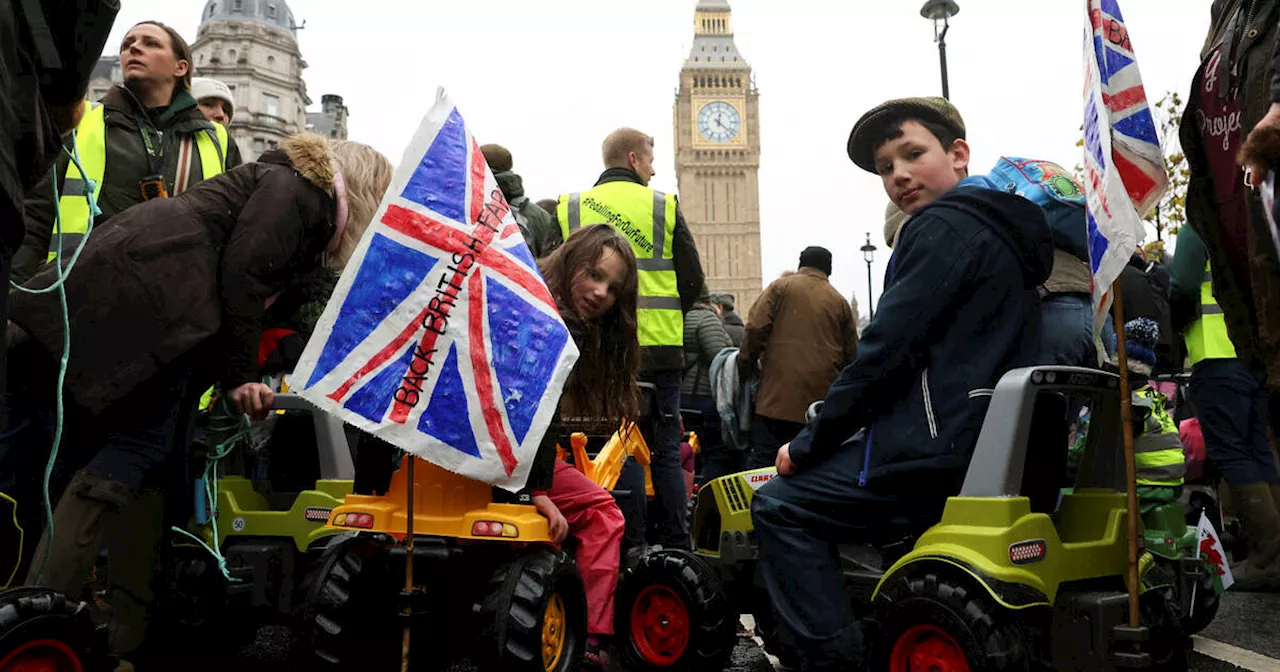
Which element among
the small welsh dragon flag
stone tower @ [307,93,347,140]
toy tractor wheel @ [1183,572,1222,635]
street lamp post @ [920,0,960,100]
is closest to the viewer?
toy tractor wheel @ [1183,572,1222,635]

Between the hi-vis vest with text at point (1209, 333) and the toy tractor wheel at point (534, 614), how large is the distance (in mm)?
3647

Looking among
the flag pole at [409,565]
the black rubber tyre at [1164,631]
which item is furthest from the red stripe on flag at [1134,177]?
the flag pole at [409,565]

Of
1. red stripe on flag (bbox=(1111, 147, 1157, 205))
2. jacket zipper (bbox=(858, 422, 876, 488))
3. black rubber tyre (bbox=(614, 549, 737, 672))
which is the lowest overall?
black rubber tyre (bbox=(614, 549, 737, 672))

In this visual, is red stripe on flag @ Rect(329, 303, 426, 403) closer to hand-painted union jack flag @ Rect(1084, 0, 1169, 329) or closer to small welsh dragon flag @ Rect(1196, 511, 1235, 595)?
hand-painted union jack flag @ Rect(1084, 0, 1169, 329)

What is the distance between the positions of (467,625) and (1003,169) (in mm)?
2453

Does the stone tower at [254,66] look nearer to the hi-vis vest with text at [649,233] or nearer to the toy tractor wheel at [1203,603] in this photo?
the hi-vis vest with text at [649,233]

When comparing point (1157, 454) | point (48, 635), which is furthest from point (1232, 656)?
point (48, 635)

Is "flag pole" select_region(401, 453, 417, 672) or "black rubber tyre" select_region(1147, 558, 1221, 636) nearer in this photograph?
"flag pole" select_region(401, 453, 417, 672)

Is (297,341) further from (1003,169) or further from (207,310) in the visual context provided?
(1003,169)

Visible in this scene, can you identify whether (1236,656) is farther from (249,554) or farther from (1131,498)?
(249,554)

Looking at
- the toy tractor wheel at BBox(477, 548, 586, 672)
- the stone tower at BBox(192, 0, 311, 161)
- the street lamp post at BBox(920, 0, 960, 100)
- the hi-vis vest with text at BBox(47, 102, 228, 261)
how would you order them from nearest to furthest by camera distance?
the toy tractor wheel at BBox(477, 548, 586, 672) → the hi-vis vest with text at BBox(47, 102, 228, 261) → the street lamp post at BBox(920, 0, 960, 100) → the stone tower at BBox(192, 0, 311, 161)

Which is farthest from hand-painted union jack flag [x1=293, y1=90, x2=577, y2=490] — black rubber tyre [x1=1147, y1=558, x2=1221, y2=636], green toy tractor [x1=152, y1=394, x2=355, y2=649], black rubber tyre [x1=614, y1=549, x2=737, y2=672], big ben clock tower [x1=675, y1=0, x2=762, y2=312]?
big ben clock tower [x1=675, y1=0, x2=762, y2=312]

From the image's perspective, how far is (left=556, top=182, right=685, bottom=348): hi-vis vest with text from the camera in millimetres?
4820

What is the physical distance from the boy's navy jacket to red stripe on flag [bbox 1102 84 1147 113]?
351 millimetres
